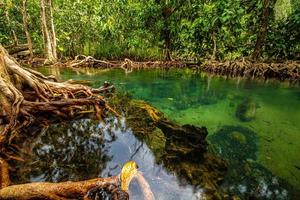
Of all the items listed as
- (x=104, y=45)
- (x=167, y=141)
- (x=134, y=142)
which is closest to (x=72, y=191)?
(x=134, y=142)

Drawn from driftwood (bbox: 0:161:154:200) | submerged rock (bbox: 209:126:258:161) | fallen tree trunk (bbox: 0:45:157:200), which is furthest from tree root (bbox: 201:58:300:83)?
driftwood (bbox: 0:161:154:200)

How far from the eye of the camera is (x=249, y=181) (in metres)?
3.74

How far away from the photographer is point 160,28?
18922 mm

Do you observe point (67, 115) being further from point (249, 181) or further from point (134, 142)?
point (249, 181)

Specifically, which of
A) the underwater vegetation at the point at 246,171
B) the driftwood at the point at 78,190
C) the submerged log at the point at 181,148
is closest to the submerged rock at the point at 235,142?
the underwater vegetation at the point at 246,171

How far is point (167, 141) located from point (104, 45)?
16580 mm

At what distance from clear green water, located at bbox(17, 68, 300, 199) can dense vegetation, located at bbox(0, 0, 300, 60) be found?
495 centimetres

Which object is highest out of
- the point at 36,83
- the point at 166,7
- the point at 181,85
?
the point at 166,7

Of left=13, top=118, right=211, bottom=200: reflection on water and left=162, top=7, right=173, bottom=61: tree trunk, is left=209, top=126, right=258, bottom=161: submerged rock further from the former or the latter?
left=162, top=7, right=173, bottom=61: tree trunk

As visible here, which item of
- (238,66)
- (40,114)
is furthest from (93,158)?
(238,66)

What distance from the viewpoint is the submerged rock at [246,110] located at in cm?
675

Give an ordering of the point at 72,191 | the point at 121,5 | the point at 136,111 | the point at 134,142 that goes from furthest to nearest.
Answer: the point at 121,5 < the point at 136,111 < the point at 134,142 < the point at 72,191

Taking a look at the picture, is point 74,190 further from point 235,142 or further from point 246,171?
point 235,142

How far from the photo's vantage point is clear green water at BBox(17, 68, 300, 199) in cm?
368
